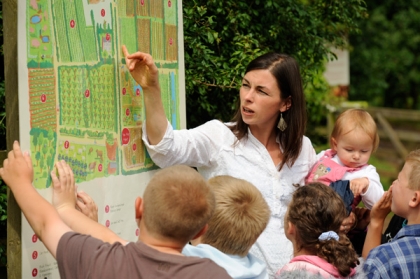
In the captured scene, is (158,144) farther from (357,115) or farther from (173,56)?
(357,115)

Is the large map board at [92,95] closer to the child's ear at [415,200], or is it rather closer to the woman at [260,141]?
the woman at [260,141]

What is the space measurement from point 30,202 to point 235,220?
794mm

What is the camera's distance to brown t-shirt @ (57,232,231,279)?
229 centimetres

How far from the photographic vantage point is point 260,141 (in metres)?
3.74

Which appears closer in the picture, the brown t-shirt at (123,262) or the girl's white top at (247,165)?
the brown t-shirt at (123,262)

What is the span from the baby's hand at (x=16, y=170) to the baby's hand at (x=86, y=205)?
1.06ft

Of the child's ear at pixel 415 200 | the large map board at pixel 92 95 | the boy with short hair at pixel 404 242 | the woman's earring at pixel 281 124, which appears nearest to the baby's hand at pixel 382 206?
the boy with short hair at pixel 404 242

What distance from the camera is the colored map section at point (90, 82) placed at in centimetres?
274

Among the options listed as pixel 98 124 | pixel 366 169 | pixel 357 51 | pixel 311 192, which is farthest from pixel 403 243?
pixel 357 51

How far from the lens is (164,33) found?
3600 millimetres

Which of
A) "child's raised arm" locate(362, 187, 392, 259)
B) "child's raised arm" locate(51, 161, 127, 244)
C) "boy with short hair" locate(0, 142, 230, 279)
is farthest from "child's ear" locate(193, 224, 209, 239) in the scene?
"child's raised arm" locate(362, 187, 392, 259)

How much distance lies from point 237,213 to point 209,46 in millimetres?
2170

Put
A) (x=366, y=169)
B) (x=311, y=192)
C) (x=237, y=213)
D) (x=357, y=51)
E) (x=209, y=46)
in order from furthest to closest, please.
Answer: (x=357, y=51) → (x=209, y=46) → (x=366, y=169) → (x=311, y=192) → (x=237, y=213)

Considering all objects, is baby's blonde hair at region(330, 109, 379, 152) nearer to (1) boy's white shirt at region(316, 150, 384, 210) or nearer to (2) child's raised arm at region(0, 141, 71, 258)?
(1) boy's white shirt at region(316, 150, 384, 210)
